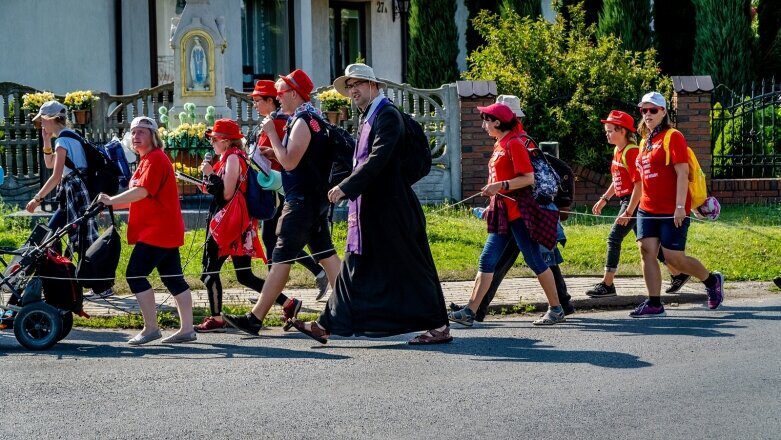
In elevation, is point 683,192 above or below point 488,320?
above

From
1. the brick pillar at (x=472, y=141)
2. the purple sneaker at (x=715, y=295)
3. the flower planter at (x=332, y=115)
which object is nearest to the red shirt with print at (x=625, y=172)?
the purple sneaker at (x=715, y=295)

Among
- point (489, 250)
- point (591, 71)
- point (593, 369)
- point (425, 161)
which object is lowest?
point (593, 369)

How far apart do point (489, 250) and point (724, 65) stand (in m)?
→ 16.2

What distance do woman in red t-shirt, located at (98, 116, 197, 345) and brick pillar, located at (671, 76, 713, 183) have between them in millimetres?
9789

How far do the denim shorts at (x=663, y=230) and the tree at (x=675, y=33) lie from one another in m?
17.3

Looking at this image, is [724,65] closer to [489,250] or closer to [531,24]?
[531,24]

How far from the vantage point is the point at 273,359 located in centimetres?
856

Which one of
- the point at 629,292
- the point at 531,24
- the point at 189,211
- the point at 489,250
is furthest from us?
the point at 531,24

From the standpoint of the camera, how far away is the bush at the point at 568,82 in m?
17.8

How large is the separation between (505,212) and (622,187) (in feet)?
5.50

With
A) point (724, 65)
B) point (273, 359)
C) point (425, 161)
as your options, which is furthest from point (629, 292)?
point (724, 65)

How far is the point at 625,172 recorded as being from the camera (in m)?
11.1

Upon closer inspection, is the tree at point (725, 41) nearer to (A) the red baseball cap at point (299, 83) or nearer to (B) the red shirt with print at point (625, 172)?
(B) the red shirt with print at point (625, 172)

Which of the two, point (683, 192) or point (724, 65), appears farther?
point (724, 65)
